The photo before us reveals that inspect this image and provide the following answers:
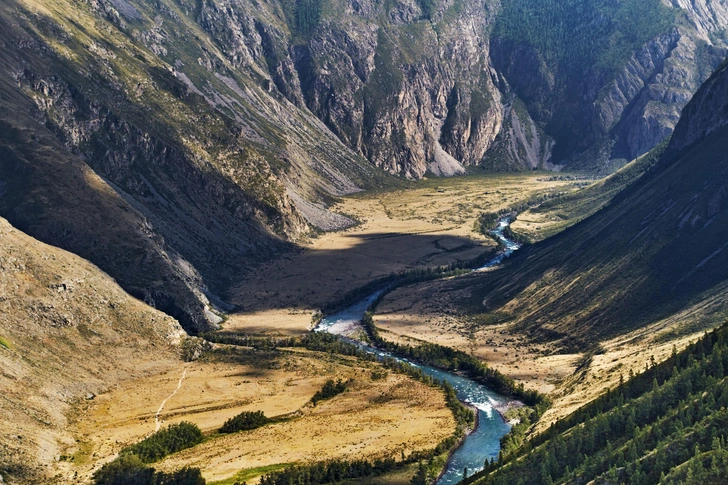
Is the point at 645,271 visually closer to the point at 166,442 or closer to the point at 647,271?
the point at 647,271

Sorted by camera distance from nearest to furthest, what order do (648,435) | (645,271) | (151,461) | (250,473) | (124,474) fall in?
(648,435) → (124,474) → (250,473) → (151,461) → (645,271)

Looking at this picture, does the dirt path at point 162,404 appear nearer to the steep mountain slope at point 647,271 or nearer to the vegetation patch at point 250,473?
the vegetation patch at point 250,473

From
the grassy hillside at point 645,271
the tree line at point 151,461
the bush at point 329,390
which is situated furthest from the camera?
the grassy hillside at point 645,271

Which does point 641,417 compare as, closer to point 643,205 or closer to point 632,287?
point 632,287

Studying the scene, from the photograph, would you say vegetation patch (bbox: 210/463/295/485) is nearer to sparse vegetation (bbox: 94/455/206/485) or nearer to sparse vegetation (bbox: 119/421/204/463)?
sparse vegetation (bbox: 94/455/206/485)

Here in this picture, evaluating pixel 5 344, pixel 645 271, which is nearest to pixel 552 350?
pixel 645 271

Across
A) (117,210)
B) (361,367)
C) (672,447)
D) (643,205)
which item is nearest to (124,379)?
(361,367)

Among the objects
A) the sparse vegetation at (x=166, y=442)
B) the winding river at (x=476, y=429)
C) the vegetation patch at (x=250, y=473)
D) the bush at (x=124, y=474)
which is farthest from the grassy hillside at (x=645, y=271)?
the bush at (x=124, y=474)
